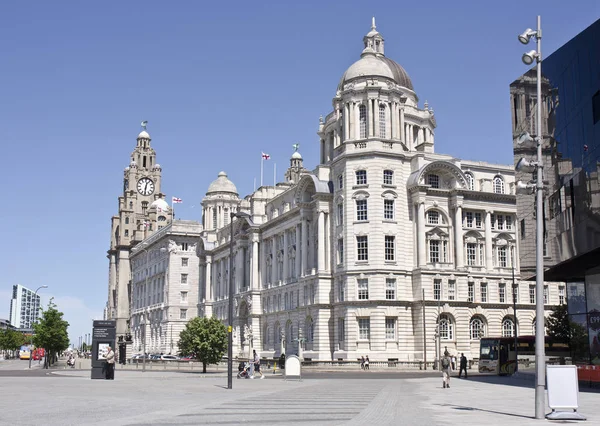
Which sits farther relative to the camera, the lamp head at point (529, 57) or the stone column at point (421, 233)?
the stone column at point (421, 233)

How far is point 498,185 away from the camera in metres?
89.8

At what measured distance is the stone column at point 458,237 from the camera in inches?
3137

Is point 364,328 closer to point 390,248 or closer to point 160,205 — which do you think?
point 390,248

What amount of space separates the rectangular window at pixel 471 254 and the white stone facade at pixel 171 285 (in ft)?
210

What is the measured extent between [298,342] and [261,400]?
58.0 metres

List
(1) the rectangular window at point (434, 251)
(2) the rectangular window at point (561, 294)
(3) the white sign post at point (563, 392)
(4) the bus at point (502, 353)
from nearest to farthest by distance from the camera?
(3) the white sign post at point (563, 392) < (4) the bus at point (502, 353) < (1) the rectangular window at point (434, 251) < (2) the rectangular window at point (561, 294)

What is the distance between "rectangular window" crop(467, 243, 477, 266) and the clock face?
354ft

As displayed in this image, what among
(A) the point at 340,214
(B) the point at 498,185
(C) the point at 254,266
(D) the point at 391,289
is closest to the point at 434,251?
(D) the point at 391,289

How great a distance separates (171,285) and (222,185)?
2210 cm

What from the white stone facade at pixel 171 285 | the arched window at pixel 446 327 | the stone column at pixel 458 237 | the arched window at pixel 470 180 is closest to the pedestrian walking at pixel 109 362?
the arched window at pixel 446 327

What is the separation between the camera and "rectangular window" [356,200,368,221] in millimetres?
77562

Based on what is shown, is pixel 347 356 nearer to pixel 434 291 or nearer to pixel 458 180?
pixel 434 291

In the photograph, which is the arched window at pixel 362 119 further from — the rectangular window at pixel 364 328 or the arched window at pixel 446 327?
the arched window at pixel 446 327

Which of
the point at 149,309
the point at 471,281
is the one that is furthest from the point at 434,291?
the point at 149,309
